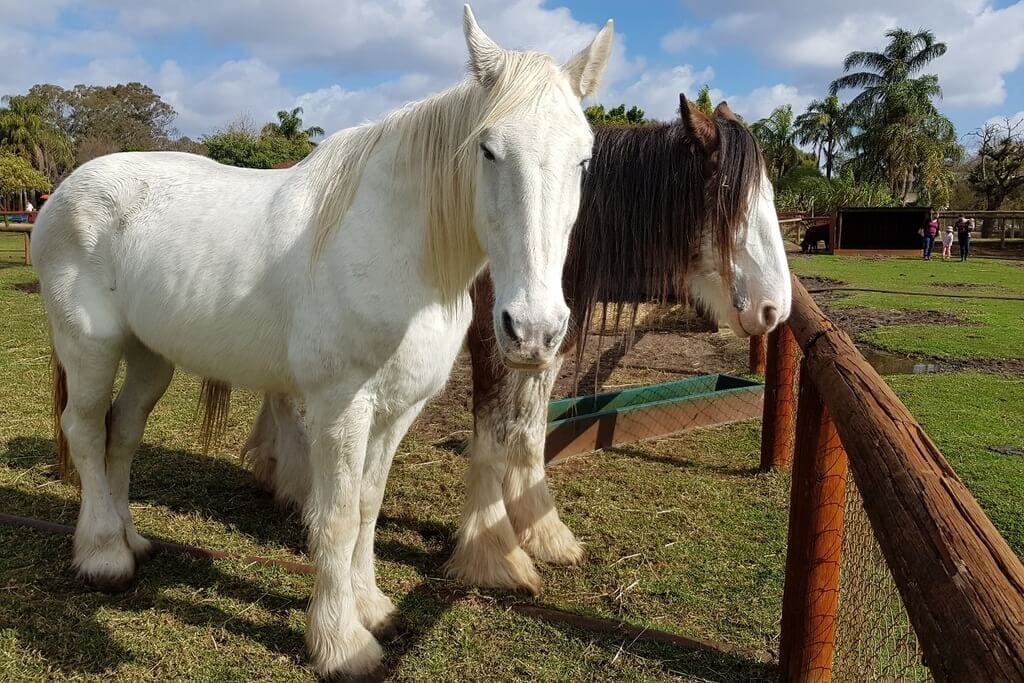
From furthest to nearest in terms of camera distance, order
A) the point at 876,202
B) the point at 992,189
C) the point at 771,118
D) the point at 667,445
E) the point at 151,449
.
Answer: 1. the point at 771,118
2. the point at 992,189
3. the point at 876,202
4. the point at 667,445
5. the point at 151,449

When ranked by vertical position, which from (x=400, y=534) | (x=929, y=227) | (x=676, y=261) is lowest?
(x=400, y=534)

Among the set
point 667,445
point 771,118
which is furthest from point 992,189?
point 667,445

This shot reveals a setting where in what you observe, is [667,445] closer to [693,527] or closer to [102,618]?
[693,527]

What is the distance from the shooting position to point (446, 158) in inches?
85.7

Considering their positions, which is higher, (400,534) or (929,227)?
(929,227)

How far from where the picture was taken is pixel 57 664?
7.89ft

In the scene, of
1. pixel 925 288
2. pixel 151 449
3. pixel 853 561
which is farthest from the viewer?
pixel 925 288

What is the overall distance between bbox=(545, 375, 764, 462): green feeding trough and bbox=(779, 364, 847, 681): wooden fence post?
7.56ft

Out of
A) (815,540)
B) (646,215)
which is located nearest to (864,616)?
(815,540)

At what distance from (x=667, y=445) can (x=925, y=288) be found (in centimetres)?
1166

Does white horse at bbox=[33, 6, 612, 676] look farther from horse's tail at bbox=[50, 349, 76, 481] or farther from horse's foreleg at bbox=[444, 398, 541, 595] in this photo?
horse's foreleg at bbox=[444, 398, 541, 595]

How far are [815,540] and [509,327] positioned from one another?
1356 millimetres

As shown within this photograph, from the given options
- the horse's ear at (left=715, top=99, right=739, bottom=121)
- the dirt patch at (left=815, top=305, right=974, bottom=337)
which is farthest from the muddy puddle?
the horse's ear at (left=715, top=99, right=739, bottom=121)

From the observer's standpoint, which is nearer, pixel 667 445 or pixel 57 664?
pixel 57 664
